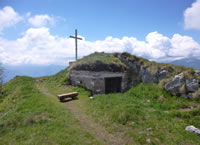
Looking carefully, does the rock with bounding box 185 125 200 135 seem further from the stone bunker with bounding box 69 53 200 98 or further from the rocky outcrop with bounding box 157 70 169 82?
the rocky outcrop with bounding box 157 70 169 82

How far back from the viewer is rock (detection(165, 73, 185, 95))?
10.5 metres

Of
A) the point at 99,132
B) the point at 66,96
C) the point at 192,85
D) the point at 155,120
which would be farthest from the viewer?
the point at 66,96

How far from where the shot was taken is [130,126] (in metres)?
6.84

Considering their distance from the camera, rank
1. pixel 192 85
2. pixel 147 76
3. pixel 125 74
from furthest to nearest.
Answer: pixel 125 74, pixel 147 76, pixel 192 85

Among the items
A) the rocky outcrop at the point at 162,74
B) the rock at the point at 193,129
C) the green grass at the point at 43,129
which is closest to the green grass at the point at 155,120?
the rock at the point at 193,129

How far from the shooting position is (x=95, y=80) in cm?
1523

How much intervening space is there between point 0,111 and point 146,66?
15.3 meters

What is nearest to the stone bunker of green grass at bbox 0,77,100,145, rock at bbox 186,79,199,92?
rock at bbox 186,79,199,92

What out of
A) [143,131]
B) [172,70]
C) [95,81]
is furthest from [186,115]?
[95,81]

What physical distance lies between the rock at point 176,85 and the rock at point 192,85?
460 mm

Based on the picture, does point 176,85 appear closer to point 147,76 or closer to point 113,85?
point 147,76

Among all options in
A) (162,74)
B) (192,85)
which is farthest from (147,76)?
(192,85)

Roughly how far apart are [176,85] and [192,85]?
1.14 m

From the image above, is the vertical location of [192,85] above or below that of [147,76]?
below
